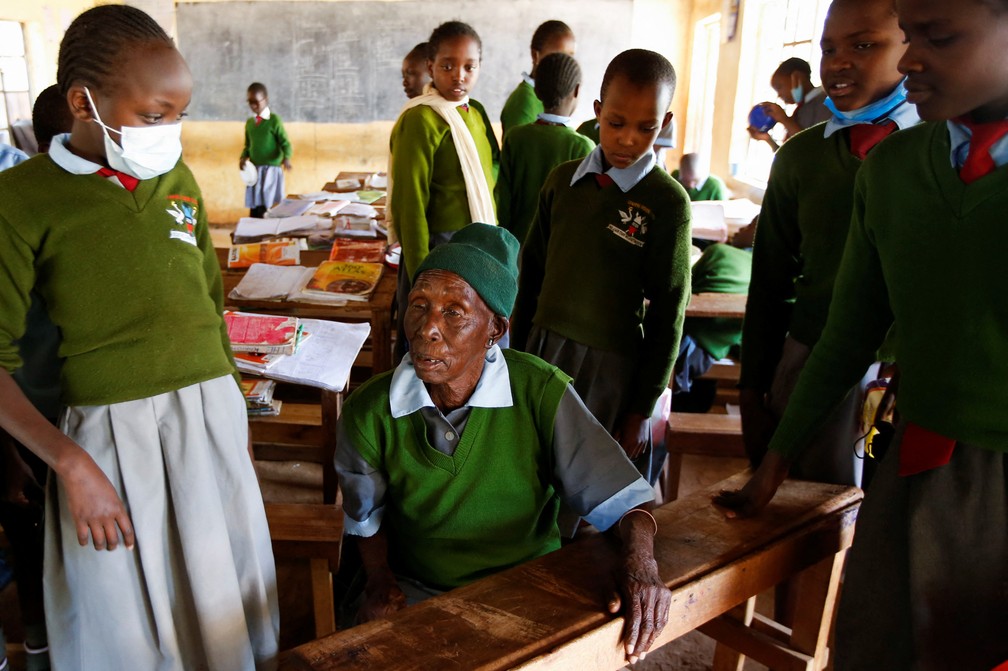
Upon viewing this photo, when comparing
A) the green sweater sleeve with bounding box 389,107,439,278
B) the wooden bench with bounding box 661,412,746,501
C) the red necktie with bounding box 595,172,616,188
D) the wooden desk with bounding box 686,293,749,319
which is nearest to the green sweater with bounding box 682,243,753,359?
the wooden desk with bounding box 686,293,749,319

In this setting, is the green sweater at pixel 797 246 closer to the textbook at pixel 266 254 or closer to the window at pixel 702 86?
the textbook at pixel 266 254

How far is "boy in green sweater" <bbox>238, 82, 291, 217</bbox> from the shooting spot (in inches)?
280

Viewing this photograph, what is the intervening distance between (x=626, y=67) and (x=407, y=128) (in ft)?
3.60

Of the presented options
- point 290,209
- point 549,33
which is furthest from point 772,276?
point 290,209

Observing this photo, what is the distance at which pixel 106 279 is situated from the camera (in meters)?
1.22

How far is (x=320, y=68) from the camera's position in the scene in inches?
319

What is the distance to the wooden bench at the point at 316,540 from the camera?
1.67m

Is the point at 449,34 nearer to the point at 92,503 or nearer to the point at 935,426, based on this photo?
the point at 92,503

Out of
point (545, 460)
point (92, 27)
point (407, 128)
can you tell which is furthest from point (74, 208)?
point (407, 128)

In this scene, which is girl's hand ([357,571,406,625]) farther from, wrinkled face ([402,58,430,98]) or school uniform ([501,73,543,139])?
wrinkled face ([402,58,430,98])

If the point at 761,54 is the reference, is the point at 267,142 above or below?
below

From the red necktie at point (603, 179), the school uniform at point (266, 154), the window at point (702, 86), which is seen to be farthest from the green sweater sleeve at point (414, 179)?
the window at point (702, 86)

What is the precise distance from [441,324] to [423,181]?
1492 millimetres

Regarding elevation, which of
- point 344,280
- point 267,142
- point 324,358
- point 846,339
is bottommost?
point 324,358
